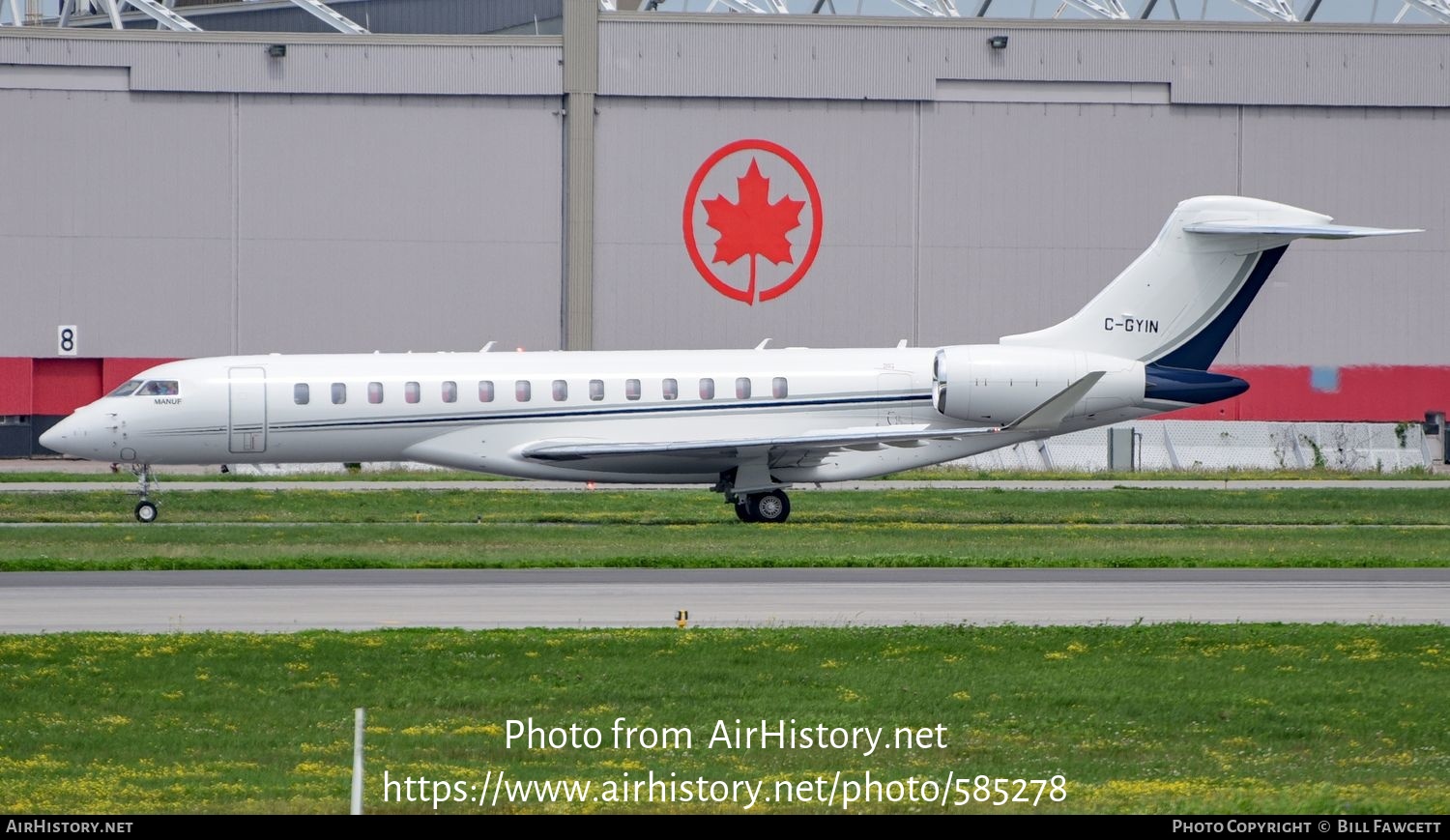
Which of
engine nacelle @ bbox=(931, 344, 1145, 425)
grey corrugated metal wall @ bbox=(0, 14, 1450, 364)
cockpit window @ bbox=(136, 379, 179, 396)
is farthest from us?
grey corrugated metal wall @ bbox=(0, 14, 1450, 364)

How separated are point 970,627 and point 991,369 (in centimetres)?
1274

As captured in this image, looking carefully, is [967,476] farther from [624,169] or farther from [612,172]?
[612,172]

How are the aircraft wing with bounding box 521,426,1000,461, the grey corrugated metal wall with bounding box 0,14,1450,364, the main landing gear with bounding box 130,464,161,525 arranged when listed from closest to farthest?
the aircraft wing with bounding box 521,426,1000,461, the main landing gear with bounding box 130,464,161,525, the grey corrugated metal wall with bounding box 0,14,1450,364

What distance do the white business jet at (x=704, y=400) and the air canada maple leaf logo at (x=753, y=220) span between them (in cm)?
1534

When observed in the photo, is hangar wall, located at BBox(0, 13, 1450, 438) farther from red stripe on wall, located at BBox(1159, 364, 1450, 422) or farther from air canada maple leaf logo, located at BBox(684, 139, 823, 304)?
red stripe on wall, located at BBox(1159, 364, 1450, 422)

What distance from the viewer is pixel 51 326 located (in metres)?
45.5

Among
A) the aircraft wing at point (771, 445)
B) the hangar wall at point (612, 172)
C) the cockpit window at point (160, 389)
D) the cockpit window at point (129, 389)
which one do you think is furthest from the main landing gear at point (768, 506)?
the hangar wall at point (612, 172)

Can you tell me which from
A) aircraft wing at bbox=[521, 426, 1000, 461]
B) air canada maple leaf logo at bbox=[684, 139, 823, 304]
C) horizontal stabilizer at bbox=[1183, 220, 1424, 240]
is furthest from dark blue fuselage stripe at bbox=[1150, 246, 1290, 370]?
air canada maple leaf logo at bbox=[684, 139, 823, 304]

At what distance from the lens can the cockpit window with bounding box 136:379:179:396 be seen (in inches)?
1177

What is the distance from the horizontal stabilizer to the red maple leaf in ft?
54.9

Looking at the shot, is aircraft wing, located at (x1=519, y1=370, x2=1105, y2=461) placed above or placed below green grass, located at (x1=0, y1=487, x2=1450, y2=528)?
above

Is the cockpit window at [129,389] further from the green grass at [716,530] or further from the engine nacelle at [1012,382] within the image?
the engine nacelle at [1012,382]

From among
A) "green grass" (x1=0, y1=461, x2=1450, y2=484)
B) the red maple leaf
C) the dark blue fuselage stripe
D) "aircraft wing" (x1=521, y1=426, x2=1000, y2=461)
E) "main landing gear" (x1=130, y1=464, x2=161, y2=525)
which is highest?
the red maple leaf

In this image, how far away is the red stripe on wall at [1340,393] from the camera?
156 feet
